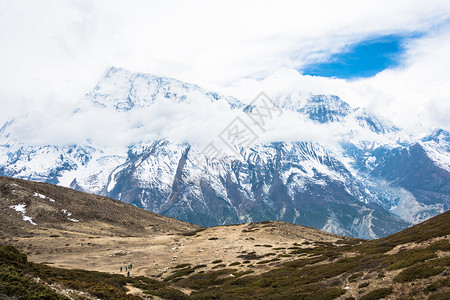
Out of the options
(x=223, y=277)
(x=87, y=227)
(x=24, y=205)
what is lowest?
(x=223, y=277)

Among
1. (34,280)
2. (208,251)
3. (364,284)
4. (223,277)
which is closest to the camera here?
(34,280)

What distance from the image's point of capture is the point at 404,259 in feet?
110

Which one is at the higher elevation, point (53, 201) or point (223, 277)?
point (53, 201)

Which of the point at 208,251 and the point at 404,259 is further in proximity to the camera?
the point at 208,251

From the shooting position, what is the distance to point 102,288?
31.2m

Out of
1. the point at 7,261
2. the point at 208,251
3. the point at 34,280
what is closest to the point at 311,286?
the point at 34,280

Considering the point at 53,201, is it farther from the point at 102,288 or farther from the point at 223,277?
the point at 102,288

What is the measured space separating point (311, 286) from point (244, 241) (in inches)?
1901

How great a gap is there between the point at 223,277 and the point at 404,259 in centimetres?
2650

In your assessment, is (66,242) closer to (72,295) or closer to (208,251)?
(208,251)

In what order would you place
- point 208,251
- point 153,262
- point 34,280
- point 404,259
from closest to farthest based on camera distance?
1. point 34,280
2. point 404,259
3. point 153,262
4. point 208,251

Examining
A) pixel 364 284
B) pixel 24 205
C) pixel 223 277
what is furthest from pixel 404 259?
pixel 24 205

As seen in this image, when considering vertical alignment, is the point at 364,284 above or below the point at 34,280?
below

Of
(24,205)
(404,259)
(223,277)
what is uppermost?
(24,205)
